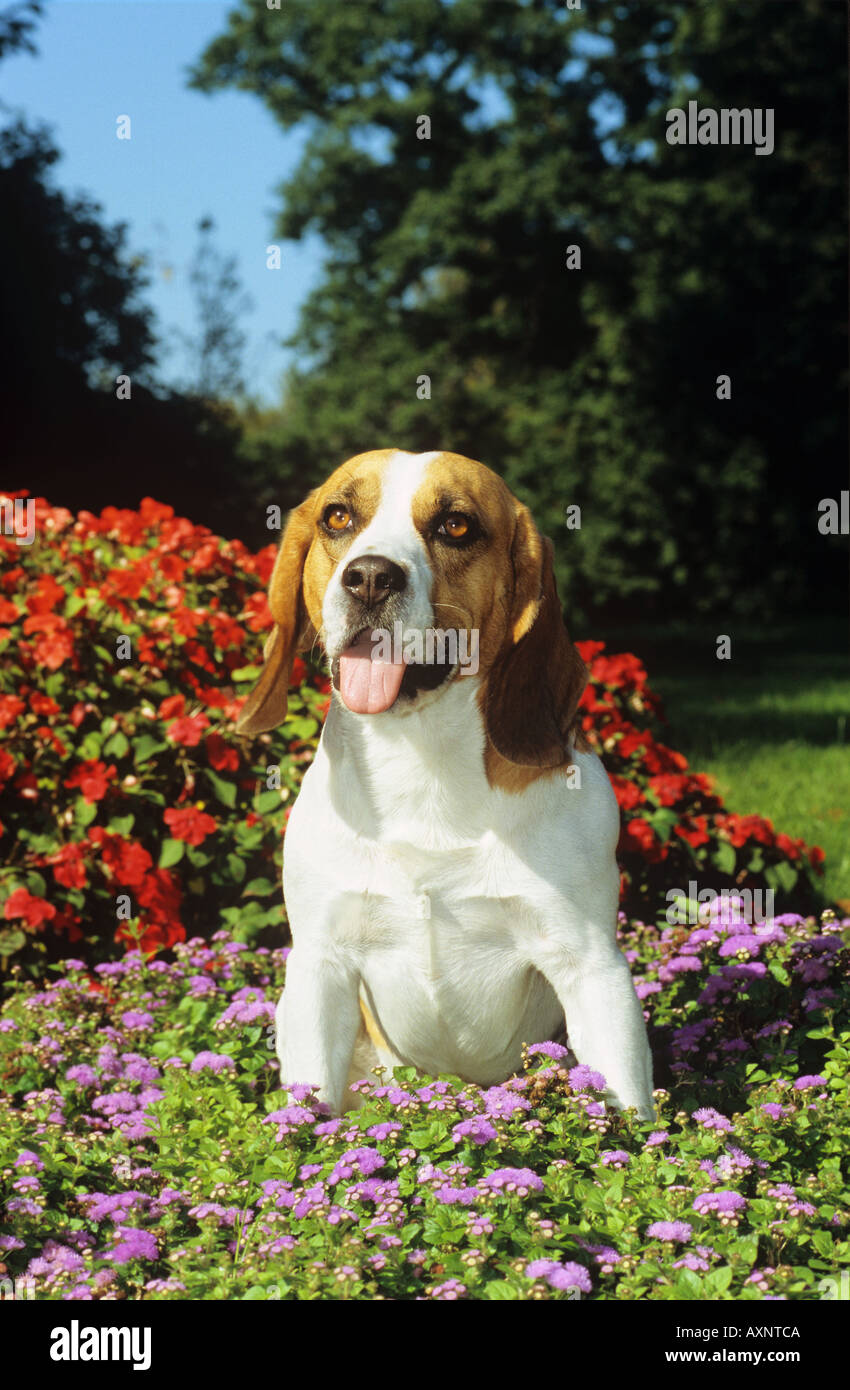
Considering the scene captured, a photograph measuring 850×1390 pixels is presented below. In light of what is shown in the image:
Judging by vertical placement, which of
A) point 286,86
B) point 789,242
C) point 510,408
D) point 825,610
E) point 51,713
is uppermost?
point 286,86

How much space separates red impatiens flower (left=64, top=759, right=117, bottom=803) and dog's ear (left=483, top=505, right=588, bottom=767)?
2.20 m

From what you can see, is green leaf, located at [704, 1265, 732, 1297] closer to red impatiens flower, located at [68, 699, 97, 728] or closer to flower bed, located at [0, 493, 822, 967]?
flower bed, located at [0, 493, 822, 967]

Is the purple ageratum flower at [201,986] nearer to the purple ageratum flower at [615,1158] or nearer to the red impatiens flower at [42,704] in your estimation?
the red impatiens flower at [42,704]

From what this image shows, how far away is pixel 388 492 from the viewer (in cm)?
321

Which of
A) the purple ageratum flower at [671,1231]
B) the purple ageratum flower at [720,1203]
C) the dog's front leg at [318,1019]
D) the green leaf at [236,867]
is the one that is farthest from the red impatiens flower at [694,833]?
the purple ageratum flower at [671,1231]

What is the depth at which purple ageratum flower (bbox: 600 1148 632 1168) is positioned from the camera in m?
2.95

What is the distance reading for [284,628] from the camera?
11.8 feet

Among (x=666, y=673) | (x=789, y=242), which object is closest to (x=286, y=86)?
(x=789, y=242)

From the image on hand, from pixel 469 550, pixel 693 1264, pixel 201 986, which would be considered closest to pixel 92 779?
pixel 201 986

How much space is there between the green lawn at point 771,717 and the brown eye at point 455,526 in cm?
392

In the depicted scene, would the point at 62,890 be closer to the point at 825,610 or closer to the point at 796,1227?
the point at 796,1227

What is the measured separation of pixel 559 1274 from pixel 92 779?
3102 millimetres

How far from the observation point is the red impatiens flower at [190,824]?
5008 millimetres

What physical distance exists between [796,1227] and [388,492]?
6.00 feet
